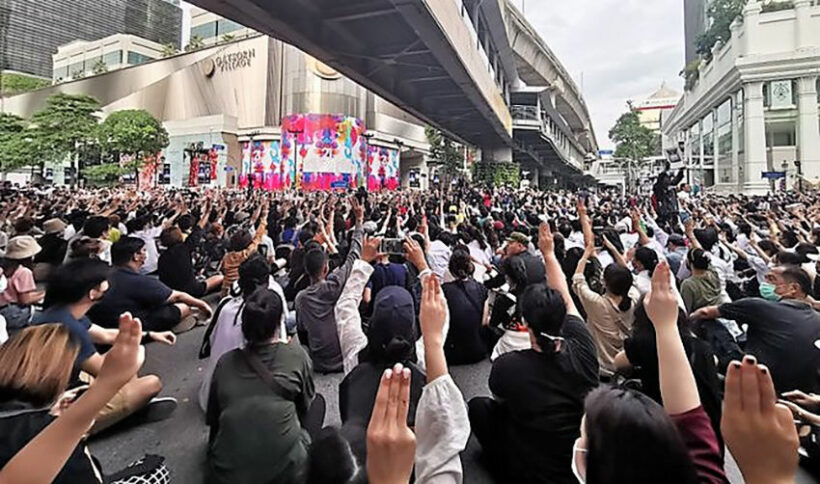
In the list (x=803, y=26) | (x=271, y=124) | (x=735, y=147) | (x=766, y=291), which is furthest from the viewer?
(x=271, y=124)

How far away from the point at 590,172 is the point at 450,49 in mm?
72597

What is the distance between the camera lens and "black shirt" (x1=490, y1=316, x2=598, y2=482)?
2166 millimetres

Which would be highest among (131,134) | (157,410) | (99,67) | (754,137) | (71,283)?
(99,67)

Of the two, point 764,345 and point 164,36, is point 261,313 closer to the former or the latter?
point 764,345

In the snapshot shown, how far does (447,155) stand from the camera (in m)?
39.5

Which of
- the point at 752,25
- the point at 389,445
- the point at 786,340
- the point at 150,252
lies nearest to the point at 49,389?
the point at 389,445

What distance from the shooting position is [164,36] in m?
84.2

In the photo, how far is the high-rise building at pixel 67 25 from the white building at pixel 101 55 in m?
1.99

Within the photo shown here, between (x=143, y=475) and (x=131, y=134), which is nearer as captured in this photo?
(x=143, y=475)

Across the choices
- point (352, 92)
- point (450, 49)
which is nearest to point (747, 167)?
point (450, 49)

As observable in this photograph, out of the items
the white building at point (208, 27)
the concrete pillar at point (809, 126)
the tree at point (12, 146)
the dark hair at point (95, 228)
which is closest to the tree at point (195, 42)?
the white building at point (208, 27)

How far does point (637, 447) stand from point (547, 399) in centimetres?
109

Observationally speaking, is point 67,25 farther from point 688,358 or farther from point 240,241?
point 688,358

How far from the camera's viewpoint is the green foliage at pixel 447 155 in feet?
129
